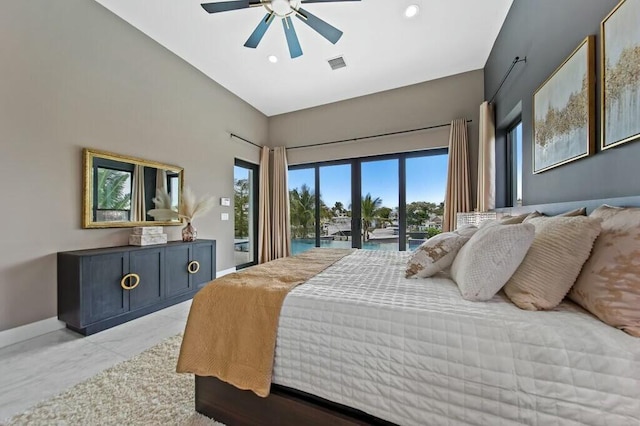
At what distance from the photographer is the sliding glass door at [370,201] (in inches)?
156

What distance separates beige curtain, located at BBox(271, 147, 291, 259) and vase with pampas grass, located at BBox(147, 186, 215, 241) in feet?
5.13

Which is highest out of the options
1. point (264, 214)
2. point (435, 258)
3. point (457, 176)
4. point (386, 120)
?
point (386, 120)

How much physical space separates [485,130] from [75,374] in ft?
14.8

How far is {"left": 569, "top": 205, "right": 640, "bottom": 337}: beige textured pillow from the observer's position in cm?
75

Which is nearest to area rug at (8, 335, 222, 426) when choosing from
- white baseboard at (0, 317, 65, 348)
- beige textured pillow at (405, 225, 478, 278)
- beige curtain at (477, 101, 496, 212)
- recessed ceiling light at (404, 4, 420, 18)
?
white baseboard at (0, 317, 65, 348)

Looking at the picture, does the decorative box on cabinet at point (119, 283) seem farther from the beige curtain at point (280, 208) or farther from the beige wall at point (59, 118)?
the beige curtain at point (280, 208)

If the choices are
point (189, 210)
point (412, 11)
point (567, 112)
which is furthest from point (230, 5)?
point (567, 112)

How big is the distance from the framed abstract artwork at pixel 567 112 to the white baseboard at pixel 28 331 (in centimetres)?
427

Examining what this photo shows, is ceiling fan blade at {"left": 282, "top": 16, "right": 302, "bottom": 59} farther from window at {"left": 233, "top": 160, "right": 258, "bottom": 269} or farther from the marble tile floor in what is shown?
the marble tile floor

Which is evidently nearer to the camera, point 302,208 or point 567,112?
point 567,112

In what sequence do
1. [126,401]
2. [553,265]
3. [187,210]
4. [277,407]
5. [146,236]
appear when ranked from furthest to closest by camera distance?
[187,210]
[146,236]
[126,401]
[277,407]
[553,265]

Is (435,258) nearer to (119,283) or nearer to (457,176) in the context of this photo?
(457,176)

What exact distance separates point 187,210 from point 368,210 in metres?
2.87

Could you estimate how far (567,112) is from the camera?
158cm
